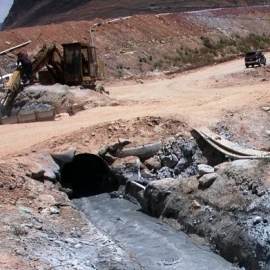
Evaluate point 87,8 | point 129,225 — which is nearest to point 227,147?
point 129,225

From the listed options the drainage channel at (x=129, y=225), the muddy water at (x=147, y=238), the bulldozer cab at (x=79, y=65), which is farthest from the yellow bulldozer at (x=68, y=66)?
the muddy water at (x=147, y=238)

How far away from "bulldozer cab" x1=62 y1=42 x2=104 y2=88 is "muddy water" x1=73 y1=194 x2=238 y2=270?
520 inches

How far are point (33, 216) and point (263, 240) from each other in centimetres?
462

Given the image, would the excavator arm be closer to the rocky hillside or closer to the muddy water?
the muddy water

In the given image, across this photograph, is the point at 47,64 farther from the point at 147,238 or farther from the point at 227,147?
the point at 147,238

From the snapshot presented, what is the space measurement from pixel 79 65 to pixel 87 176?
11.9 m

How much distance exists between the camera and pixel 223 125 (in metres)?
18.9

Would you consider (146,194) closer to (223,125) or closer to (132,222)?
(132,222)

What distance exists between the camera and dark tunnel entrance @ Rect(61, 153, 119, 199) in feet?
57.9

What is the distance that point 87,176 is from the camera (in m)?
18.6

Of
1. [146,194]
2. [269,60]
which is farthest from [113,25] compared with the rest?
[146,194]

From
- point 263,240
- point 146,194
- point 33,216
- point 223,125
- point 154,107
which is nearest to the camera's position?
point 263,240

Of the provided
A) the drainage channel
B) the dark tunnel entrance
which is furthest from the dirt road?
the drainage channel

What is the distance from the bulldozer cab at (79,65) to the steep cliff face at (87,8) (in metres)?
49.4
